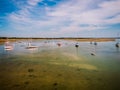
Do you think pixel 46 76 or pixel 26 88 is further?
pixel 46 76

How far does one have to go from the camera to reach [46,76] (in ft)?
44.6

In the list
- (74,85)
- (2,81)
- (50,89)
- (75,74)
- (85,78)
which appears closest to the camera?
(50,89)

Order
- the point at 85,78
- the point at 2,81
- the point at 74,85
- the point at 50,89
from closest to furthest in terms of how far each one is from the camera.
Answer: the point at 50,89
the point at 74,85
the point at 2,81
the point at 85,78

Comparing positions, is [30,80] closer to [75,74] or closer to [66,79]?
[66,79]

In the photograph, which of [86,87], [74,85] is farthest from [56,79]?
[86,87]

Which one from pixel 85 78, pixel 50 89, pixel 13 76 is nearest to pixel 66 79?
pixel 85 78

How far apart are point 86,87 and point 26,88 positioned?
153 inches

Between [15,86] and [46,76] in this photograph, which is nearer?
[15,86]

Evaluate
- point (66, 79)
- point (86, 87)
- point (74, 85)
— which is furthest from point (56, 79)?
point (86, 87)

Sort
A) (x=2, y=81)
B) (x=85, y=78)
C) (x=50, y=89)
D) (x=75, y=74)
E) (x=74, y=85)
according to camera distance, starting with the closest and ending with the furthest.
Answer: (x=50, y=89) → (x=74, y=85) → (x=2, y=81) → (x=85, y=78) → (x=75, y=74)

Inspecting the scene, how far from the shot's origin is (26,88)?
417 inches

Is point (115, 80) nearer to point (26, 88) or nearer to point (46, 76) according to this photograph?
point (46, 76)

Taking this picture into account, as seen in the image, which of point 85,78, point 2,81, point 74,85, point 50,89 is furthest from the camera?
point 85,78

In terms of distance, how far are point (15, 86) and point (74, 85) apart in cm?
396
